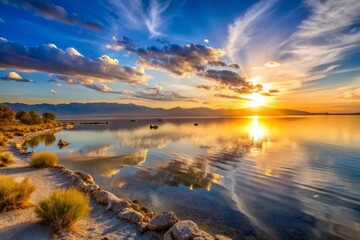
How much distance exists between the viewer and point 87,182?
12070mm

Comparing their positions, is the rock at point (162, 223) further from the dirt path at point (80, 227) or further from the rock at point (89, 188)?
the rock at point (89, 188)

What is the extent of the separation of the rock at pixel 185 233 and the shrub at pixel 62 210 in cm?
288

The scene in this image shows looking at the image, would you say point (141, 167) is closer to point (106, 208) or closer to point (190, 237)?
point (106, 208)

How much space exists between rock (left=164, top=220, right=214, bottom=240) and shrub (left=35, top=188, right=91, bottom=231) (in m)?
2.88

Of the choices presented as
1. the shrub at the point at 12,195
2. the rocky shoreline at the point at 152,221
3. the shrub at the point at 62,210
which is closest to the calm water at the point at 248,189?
the rocky shoreline at the point at 152,221

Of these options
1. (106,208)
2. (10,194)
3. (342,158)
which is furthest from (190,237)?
(342,158)

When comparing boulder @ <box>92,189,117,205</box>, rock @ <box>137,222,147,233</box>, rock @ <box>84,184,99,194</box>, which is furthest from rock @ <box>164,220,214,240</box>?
rock @ <box>84,184,99,194</box>

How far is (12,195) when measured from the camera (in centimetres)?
790

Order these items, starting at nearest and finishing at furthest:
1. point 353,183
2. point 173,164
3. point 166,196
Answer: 1. point 166,196
2. point 353,183
3. point 173,164

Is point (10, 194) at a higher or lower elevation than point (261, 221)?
higher

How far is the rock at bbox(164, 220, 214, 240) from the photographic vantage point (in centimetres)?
605

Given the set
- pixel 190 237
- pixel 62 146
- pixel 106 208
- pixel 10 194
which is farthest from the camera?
pixel 62 146

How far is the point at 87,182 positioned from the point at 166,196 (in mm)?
4401

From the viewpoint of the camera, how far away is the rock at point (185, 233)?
6.05 metres
